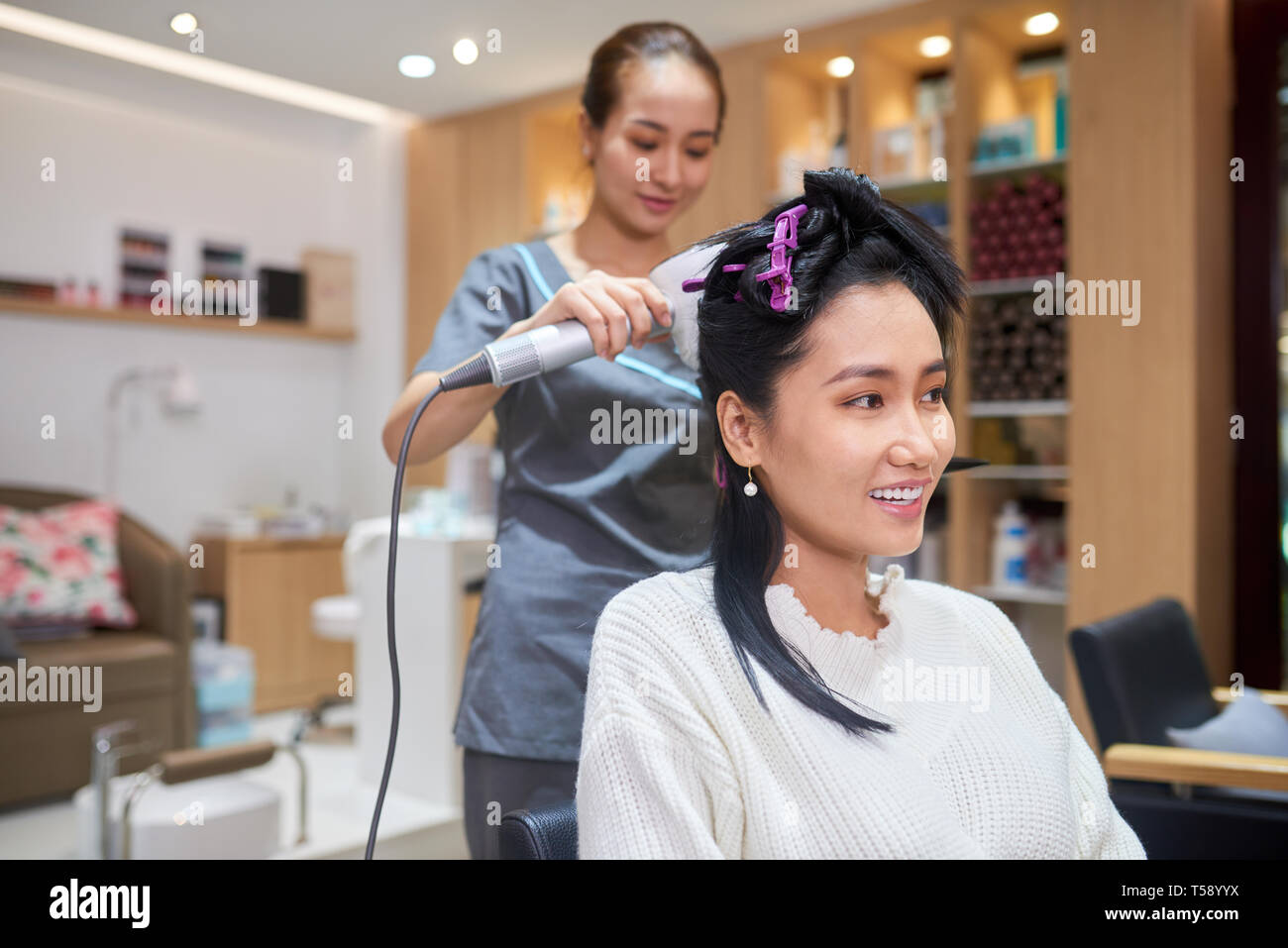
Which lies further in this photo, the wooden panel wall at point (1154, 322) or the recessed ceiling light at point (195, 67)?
the wooden panel wall at point (1154, 322)

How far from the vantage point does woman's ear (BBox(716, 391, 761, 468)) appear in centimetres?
91

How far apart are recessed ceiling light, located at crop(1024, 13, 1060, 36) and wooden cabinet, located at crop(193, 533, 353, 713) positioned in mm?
3190

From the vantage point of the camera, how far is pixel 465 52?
1.08 metres

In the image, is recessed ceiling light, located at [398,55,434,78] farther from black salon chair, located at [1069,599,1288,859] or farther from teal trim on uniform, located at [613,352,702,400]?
black salon chair, located at [1069,599,1288,859]

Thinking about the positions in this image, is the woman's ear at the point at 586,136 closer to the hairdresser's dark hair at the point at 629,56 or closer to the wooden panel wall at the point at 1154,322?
the hairdresser's dark hair at the point at 629,56

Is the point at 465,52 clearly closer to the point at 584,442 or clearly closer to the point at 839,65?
the point at 584,442

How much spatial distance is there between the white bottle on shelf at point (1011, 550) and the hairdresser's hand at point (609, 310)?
2.88 m

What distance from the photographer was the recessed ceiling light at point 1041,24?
345 cm

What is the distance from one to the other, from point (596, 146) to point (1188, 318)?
261 centimetres

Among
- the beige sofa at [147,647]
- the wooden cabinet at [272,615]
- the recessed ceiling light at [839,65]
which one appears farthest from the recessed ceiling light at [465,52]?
the wooden cabinet at [272,615]

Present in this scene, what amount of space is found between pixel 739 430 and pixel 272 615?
12.7 ft

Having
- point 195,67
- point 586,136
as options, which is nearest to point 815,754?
point 586,136
